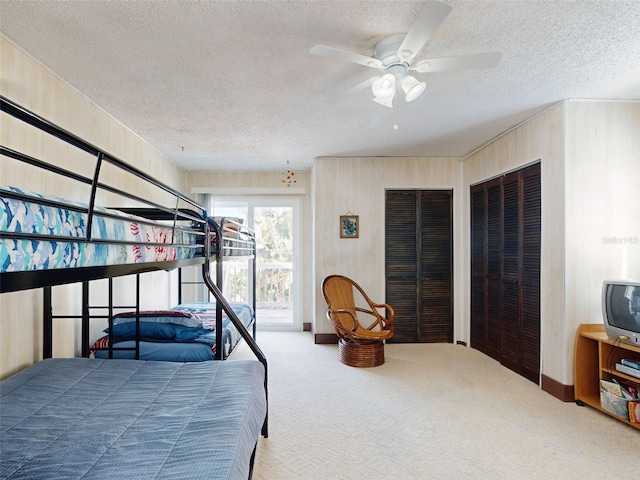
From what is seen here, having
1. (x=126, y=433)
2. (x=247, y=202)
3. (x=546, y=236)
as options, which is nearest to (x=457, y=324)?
(x=546, y=236)

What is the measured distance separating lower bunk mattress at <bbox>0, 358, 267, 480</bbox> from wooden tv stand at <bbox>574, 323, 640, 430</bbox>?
2.52m

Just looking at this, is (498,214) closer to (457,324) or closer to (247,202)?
(457,324)

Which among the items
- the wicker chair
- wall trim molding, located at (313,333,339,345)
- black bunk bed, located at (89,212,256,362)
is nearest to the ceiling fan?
black bunk bed, located at (89,212,256,362)

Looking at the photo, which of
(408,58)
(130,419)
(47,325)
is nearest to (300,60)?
(408,58)

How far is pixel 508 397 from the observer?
117 inches

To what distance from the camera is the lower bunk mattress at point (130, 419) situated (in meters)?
1.21

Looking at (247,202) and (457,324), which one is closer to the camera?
(457,324)

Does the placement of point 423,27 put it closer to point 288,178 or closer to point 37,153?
point 37,153

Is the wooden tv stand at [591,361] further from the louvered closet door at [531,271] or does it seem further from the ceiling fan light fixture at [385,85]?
the ceiling fan light fixture at [385,85]

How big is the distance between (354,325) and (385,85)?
2.70 meters

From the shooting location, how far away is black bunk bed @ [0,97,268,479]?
35.9 inches

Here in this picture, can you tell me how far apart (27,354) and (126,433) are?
1.30 meters

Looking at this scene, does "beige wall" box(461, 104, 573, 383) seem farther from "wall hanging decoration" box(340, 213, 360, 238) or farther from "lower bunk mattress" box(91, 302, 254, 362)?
"lower bunk mattress" box(91, 302, 254, 362)

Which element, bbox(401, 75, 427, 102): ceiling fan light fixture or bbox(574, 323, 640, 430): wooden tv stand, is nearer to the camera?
bbox(401, 75, 427, 102): ceiling fan light fixture
